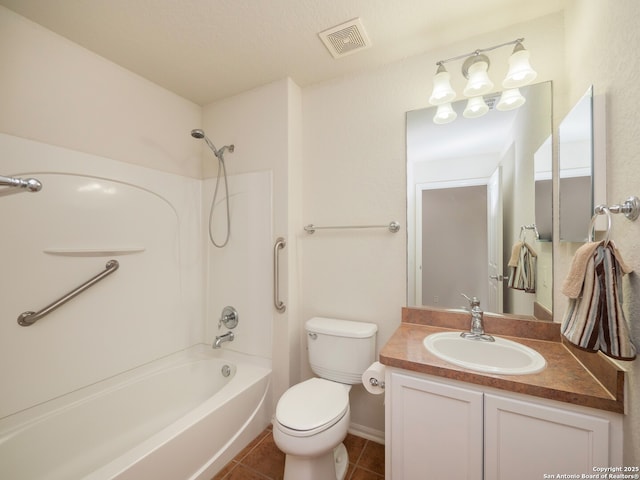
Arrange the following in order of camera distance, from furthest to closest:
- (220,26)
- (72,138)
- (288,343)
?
(288,343)
(72,138)
(220,26)

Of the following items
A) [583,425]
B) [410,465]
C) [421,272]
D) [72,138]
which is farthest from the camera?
[421,272]

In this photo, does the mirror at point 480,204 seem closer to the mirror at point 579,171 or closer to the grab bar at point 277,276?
the mirror at point 579,171

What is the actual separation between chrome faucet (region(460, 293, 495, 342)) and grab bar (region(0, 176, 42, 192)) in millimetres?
2261

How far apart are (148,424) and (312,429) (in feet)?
4.02

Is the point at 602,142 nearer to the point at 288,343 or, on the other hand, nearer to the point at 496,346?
the point at 496,346

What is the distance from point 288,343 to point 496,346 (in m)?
1.22

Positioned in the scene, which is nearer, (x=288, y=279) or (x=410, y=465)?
(x=410, y=465)

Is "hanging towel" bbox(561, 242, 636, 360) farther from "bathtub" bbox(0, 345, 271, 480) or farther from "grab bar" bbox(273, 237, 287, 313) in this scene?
"bathtub" bbox(0, 345, 271, 480)

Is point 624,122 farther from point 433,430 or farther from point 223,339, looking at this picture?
point 223,339

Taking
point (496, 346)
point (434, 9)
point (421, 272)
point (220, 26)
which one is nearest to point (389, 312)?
point (421, 272)

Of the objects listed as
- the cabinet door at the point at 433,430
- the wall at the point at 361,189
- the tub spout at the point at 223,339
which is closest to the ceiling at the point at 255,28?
the wall at the point at 361,189

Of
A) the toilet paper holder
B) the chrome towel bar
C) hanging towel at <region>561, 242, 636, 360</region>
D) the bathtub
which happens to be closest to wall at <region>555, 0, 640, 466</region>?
hanging towel at <region>561, 242, 636, 360</region>

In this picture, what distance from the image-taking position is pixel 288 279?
1855 mm

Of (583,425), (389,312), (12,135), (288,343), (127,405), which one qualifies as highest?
(12,135)
